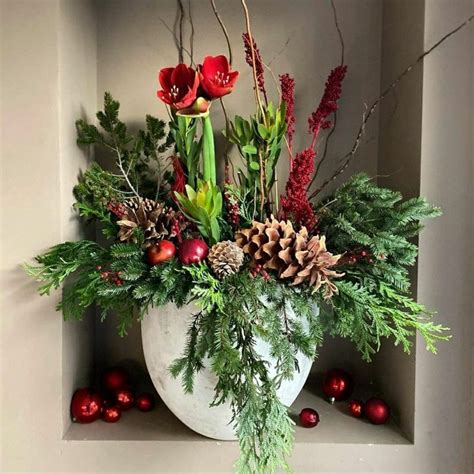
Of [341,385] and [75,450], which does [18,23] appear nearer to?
[75,450]

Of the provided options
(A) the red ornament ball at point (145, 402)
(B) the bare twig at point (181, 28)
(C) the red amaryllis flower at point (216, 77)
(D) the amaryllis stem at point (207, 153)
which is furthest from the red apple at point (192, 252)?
(B) the bare twig at point (181, 28)

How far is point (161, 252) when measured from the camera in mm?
823

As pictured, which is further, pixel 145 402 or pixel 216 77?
pixel 145 402

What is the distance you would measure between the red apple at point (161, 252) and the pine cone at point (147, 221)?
0.02 metres

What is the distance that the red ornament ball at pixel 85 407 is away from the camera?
3.16ft

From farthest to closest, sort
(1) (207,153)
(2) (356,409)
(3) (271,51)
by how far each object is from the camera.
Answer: (3) (271,51) < (2) (356,409) < (1) (207,153)

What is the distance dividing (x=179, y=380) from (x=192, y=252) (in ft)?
0.66

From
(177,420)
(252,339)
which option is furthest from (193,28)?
(177,420)

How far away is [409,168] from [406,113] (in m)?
0.10


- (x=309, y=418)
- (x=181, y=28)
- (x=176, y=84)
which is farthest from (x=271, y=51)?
(x=309, y=418)

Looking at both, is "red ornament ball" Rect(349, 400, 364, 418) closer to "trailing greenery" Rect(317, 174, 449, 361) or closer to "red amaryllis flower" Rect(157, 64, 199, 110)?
"trailing greenery" Rect(317, 174, 449, 361)

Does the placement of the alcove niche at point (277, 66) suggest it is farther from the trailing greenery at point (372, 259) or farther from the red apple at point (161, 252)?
the red apple at point (161, 252)

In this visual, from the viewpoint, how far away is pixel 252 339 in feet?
2.56

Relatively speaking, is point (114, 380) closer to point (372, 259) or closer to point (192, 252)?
point (192, 252)
